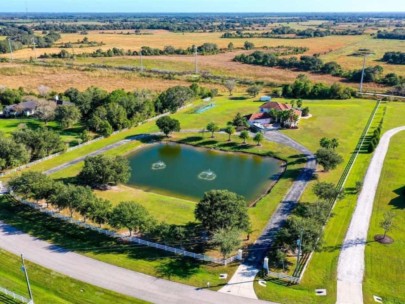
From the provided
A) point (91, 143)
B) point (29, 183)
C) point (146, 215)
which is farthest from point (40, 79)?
point (146, 215)

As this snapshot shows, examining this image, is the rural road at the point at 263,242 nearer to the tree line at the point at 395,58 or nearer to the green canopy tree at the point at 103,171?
the green canopy tree at the point at 103,171

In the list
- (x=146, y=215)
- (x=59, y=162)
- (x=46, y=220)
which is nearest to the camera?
(x=146, y=215)

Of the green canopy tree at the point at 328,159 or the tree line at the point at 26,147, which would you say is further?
the tree line at the point at 26,147

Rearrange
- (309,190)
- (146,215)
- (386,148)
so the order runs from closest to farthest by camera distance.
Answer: (146,215)
(309,190)
(386,148)

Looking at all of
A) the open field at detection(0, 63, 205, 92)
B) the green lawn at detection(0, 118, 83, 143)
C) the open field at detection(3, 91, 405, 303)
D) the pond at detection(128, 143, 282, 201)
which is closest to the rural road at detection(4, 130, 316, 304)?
the open field at detection(3, 91, 405, 303)

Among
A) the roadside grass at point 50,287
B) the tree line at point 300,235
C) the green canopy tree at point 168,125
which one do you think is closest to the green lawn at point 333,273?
the tree line at point 300,235

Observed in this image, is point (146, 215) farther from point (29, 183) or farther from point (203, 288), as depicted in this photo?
point (29, 183)
